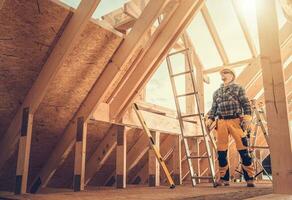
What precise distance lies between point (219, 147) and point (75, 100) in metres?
1.98

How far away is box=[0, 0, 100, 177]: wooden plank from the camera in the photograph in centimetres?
335

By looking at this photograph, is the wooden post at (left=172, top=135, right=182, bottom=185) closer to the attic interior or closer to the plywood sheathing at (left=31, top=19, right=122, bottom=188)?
the attic interior

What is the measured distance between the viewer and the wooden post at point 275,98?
2.12 meters

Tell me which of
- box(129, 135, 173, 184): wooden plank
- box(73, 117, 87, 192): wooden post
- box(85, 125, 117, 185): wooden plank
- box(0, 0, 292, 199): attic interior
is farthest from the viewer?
box(129, 135, 173, 184): wooden plank

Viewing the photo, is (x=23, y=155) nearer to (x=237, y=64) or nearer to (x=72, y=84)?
(x=72, y=84)

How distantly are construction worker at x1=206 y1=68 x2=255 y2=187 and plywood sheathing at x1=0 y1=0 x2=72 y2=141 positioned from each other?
2115mm

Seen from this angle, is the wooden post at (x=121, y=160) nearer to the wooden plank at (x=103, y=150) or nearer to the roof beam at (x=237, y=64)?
the wooden plank at (x=103, y=150)

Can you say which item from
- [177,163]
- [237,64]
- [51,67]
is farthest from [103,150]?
[237,64]

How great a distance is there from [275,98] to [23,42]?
2.59 meters

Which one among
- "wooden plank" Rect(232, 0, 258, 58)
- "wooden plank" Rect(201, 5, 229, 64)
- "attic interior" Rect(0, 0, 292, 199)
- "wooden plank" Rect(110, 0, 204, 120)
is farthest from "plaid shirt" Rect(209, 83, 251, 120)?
"wooden plank" Rect(201, 5, 229, 64)

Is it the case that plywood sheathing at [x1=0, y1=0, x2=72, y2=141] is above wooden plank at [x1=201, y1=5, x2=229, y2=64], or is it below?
below

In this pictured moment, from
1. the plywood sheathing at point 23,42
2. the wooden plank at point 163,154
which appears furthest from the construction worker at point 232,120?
the wooden plank at point 163,154

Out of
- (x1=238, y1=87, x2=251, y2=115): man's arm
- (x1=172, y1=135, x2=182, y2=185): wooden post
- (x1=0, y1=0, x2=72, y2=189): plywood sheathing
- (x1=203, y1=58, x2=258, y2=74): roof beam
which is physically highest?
(x1=203, y1=58, x2=258, y2=74): roof beam

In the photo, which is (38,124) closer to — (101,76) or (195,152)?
(101,76)
